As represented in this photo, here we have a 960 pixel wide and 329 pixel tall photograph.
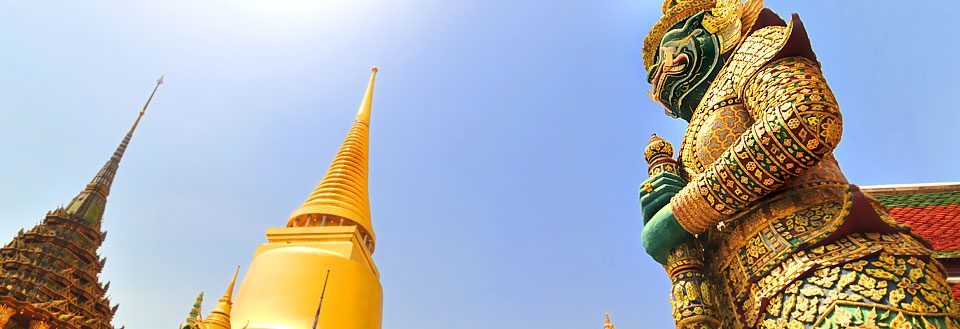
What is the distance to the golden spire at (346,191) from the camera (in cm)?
1548

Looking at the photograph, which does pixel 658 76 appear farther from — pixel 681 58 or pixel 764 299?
pixel 764 299

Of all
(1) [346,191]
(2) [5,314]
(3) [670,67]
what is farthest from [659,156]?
(2) [5,314]

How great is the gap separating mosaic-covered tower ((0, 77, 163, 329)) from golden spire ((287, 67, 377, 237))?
11829 mm

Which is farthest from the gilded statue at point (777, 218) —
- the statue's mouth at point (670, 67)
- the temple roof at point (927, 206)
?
the temple roof at point (927, 206)

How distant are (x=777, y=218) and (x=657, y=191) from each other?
0.69 metres

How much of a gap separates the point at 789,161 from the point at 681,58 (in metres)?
1.47

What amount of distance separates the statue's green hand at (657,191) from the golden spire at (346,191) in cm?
1309

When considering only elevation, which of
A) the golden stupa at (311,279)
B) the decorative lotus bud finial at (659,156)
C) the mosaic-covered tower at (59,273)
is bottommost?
the decorative lotus bud finial at (659,156)

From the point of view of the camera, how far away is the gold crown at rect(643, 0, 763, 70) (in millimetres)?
3631

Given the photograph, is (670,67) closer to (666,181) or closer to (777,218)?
(666,181)

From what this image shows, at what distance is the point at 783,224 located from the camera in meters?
2.72

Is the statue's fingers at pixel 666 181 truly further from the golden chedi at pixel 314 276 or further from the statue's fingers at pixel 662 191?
the golden chedi at pixel 314 276

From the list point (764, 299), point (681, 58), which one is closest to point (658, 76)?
point (681, 58)

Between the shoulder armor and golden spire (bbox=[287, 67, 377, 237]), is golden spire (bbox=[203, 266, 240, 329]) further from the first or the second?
the shoulder armor
